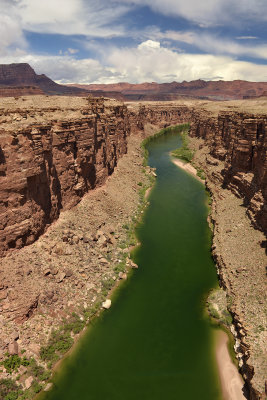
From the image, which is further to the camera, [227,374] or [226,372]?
[226,372]

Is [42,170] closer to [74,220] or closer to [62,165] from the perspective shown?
[62,165]

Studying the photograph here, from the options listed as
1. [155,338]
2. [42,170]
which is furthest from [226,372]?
[42,170]

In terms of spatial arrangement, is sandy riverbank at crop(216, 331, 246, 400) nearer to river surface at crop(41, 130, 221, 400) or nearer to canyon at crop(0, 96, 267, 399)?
river surface at crop(41, 130, 221, 400)

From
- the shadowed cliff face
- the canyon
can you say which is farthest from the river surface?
the shadowed cliff face

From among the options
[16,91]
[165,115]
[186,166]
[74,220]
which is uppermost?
[16,91]

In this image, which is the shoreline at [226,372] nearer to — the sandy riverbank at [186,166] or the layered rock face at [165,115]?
the sandy riverbank at [186,166]

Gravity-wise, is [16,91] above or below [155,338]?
above
